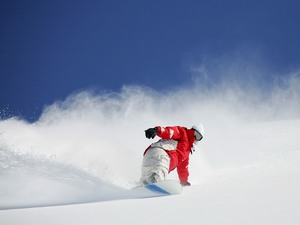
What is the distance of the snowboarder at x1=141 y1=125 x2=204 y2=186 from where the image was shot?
5332 mm

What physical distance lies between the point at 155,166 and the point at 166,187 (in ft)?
2.72

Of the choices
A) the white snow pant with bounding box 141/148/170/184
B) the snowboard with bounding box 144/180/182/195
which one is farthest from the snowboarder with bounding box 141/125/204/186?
the snowboard with bounding box 144/180/182/195

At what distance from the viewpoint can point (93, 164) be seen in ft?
22.0

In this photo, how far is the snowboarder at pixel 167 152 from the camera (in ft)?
17.5

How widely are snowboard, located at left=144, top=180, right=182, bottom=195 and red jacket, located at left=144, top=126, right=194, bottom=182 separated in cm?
108

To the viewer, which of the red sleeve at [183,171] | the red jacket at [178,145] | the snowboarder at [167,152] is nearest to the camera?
the snowboarder at [167,152]

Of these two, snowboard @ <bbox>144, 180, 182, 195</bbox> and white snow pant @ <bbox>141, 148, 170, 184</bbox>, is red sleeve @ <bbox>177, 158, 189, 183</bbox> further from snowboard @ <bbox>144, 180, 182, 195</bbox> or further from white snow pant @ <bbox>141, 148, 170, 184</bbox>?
snowboard @ <bbox>144, 180, 182, 195</bbox>

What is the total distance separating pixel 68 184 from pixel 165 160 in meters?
1.45

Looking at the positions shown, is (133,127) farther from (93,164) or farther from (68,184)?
(68,184)

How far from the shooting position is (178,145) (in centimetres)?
602

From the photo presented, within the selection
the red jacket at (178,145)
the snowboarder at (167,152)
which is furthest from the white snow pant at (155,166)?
the red jacket at (178,145)

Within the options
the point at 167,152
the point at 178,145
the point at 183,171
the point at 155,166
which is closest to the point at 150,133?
the point at 155,166

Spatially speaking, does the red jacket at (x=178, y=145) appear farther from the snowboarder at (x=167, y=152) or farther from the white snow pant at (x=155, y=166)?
the white snow pant at (x=155, y=166)

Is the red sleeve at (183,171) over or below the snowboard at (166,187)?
over
